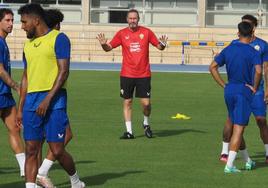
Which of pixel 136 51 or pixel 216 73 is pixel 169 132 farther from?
pixel 216 73

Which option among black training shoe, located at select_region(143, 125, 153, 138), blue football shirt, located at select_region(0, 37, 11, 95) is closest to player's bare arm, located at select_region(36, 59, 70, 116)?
blue football shirt, located at select_region(0, 37, 11, 95)

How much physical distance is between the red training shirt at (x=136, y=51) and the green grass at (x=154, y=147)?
1.16 meters

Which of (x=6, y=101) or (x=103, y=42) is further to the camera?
(x=103, y=42)

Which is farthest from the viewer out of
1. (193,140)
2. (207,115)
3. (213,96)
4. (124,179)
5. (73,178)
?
(213,96)

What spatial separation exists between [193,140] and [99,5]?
3405 cm

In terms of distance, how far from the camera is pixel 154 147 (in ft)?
45.3

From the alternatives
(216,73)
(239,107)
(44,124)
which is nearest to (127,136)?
(216,73)

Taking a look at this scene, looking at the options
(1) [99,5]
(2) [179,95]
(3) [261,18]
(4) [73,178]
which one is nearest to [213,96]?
(2) [179,95]

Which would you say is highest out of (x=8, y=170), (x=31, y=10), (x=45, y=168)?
(x=31, y=10)

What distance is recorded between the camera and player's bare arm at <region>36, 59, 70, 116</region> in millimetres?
8766

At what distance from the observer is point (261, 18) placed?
45.0 meters

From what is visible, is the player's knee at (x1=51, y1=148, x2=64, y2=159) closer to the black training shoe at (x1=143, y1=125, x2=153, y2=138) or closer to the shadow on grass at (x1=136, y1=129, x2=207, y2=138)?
the black training shoe at (x1=143, y1=125, x2=153, y2=138)

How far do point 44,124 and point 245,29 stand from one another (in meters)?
3.52

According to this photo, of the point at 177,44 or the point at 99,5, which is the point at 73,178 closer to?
the point at 177,44
